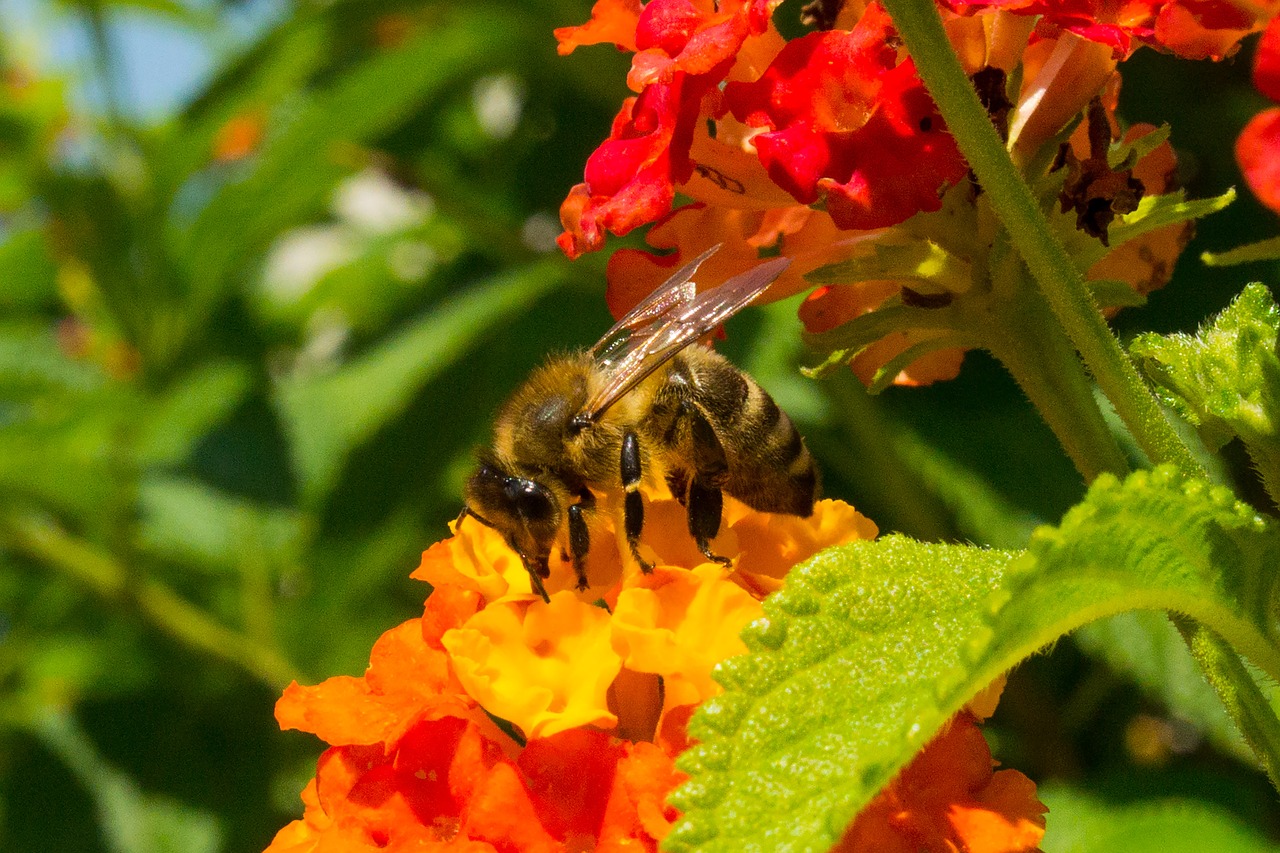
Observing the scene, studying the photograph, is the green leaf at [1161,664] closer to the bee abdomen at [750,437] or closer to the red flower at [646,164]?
the bee abdomen at [750,437]

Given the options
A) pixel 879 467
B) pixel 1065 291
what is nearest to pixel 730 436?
pixel 1065 291

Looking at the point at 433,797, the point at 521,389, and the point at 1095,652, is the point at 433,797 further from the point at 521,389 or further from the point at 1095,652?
the point at 1095,652

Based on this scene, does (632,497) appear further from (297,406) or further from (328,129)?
(297,406)

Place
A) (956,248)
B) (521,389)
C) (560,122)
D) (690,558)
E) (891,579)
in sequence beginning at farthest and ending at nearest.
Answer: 1. (560,122)
2. (521,389)
3. (690,558)
4. (956,248)
5. (891,579)

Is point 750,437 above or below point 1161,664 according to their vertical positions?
above

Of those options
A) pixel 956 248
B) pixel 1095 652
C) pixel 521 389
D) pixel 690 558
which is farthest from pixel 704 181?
pixel 1095 652

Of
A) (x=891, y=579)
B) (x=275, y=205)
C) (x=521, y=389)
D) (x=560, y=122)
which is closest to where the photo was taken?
(x=891, y=579)

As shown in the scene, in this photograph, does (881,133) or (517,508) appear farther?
(517,508)

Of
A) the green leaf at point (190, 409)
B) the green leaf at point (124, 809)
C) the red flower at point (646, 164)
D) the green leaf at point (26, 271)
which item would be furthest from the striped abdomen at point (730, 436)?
the green leaf at point (26, 271)
